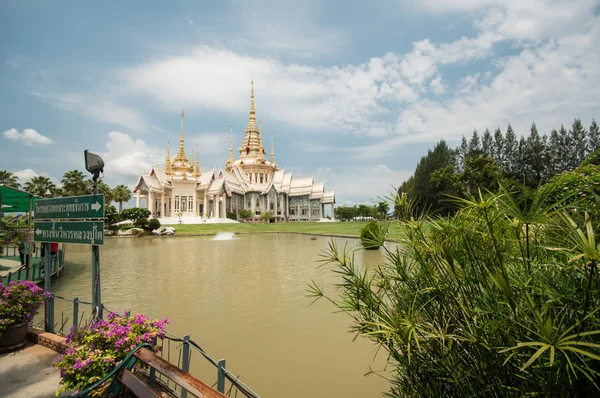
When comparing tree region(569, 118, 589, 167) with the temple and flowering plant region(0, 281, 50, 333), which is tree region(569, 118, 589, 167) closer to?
the temple

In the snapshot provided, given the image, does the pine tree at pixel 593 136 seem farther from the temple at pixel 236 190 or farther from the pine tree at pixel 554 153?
the temple at pixel 236 190

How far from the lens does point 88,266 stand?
13.9 metres

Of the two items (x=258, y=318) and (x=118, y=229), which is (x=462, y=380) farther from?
(x=118, y=229)

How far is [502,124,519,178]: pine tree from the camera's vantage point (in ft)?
161

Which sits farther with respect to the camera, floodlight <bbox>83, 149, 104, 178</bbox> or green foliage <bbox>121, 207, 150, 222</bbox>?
green foliage <bbox>121, 207, 150, 222</bbox>

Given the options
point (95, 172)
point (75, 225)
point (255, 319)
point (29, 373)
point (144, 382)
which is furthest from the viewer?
point (255, 319)

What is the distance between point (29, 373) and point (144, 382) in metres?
2.24

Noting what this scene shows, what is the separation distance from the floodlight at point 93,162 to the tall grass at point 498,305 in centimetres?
360

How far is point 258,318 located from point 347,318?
1928mm

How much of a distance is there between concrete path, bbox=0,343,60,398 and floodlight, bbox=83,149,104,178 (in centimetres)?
248

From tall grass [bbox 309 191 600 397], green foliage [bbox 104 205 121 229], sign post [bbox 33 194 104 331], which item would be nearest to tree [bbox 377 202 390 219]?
tall grass [bbox 309 191 600 397]

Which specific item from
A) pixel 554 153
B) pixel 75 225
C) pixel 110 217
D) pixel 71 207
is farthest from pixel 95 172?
pixel 554 153

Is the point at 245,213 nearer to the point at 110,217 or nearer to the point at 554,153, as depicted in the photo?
the point at 110,217

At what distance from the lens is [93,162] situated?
4523mm
